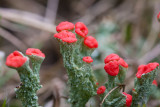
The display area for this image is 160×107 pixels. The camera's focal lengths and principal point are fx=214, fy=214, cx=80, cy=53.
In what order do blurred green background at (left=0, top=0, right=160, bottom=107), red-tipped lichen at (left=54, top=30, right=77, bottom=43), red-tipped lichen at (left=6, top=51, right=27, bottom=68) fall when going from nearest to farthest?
red-tipped lichen at (left=6, top=51, right=27, bottom=68) → red-tipped lichen at (left=54, top=30, right=77, bottom=43) → blurred green background at (left=0, top=0, right=160, bottom=107)

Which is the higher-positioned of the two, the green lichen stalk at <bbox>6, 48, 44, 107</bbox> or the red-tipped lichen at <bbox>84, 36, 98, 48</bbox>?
the red-tipped lichen at <bbox>84, 36, 98, 48</bbox>

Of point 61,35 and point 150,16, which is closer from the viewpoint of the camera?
point 61,35

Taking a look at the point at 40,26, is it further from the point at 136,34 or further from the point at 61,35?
the point at 61,35

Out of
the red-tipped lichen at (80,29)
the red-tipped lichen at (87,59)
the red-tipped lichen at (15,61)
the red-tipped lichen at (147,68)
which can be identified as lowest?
the red-tipped lichen at (147,68)

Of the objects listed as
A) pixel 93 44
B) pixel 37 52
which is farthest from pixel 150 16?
pixel 37 52

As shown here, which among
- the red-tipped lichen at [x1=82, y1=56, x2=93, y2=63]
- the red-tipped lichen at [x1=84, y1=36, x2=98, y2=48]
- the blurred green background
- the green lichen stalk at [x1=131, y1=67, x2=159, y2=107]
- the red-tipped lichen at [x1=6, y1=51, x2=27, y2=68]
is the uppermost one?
the blurred green background

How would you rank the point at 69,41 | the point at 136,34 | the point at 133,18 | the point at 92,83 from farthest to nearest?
the point at 133,18
the point at 136,34
the point at 92,83
the point at 69,41

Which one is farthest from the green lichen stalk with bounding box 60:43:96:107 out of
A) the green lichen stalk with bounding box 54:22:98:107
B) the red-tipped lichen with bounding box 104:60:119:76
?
the red-tipped lichen with bounding box 104:60:119:76

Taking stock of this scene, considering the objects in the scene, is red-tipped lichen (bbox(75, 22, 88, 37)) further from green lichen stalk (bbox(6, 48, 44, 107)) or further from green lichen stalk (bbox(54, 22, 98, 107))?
green lichen stalk (bbox(6, 48, 44, 107))

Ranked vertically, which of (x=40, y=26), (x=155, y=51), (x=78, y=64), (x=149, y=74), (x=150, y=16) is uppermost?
(x=150, y=16)

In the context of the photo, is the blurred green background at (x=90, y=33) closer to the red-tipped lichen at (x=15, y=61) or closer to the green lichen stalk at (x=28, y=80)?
the green lichen stalk at (x=28, y=80)

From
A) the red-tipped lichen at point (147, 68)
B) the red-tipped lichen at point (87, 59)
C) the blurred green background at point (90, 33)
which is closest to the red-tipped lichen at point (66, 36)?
the red-tipped lichen at point (87, 59)
